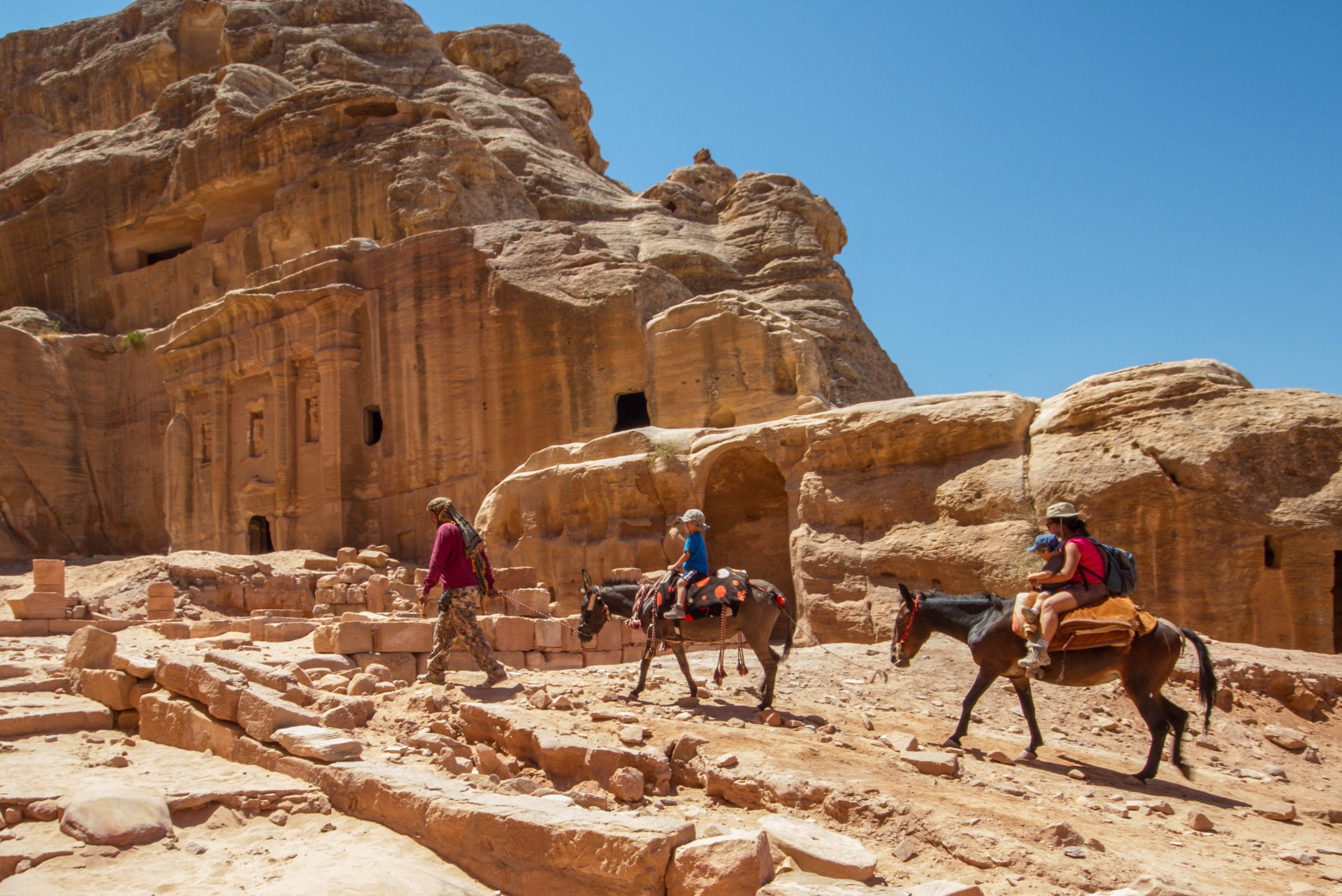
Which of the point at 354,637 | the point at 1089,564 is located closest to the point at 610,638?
the point at 354,637

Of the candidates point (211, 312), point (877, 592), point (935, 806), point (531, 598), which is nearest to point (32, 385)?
point (211, 312)

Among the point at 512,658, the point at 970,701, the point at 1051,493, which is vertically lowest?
the point at 970,701

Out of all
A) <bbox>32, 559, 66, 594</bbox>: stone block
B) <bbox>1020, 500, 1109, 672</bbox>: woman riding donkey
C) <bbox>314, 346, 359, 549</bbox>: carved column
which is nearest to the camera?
<bbox>1020, 500, 1109, 672</bbox>: woman riding donkey

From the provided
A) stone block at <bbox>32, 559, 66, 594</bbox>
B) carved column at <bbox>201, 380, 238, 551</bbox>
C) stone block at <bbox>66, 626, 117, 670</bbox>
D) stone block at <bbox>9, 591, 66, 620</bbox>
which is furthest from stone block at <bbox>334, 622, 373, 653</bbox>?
carved column at <bbox>201, 380, 238, 551</bbox>

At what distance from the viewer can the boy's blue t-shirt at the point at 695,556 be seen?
9070mm

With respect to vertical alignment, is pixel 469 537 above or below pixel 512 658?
above

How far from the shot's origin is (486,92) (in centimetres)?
4125

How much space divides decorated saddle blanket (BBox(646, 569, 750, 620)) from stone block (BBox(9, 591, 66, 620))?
1117 cm

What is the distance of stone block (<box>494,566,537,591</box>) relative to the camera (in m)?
15.7

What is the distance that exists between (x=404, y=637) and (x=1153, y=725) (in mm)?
6959

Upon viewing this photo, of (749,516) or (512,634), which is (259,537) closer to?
(749,516)

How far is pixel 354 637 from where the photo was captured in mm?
10297

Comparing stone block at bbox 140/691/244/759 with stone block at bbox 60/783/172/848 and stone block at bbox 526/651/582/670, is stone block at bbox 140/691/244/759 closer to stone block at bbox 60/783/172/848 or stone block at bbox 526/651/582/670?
stone block at bbox 60/783/172/848

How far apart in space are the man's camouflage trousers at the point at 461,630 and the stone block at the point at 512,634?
226 centimetres
